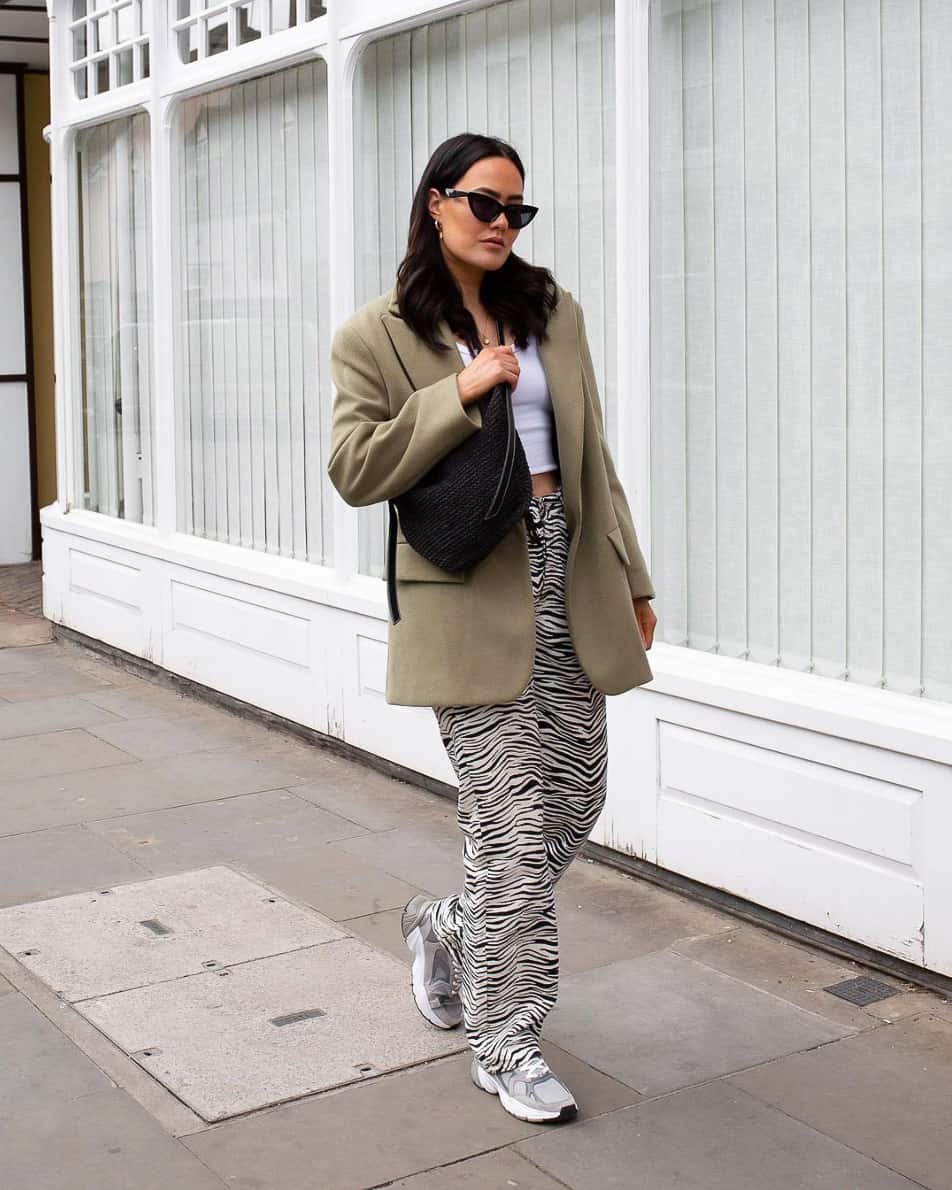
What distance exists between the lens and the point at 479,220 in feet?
11.0

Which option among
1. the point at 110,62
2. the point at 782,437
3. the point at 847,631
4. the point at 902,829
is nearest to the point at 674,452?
the point at 782,437

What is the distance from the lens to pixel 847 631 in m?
4.51

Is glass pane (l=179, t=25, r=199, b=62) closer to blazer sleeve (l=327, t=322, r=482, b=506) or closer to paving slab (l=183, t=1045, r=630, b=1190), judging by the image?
blazer sleeve (l=327, t=322, r=482, b=506)

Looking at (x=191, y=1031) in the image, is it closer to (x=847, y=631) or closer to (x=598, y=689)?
(x=598, y=689)

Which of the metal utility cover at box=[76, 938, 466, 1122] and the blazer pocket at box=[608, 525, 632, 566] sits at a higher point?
the blazer pocket at box=[608, 525, 632, 566]

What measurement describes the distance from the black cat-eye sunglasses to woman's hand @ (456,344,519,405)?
273mm

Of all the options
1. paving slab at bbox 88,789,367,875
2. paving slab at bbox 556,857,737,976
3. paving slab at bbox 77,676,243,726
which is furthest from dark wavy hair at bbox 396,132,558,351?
paving slab at bbox 77,676,243,726

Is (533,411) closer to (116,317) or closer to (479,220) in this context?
(479,220)

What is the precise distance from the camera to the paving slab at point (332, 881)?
4844 mm

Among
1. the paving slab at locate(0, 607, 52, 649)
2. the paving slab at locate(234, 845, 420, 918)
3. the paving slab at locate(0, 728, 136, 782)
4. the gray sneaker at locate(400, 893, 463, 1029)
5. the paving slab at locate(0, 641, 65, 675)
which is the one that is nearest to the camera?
the gray sneaker at locate(400, 893, 463, 1029)

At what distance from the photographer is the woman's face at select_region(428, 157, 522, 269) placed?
335 cm

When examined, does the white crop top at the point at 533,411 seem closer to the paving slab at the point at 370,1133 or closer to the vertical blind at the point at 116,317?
the paving slab at the point at 370,1133

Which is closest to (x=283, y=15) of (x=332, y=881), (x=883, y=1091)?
(x=332, y=881)

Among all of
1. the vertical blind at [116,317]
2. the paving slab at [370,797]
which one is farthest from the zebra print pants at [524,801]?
the vertical blind at [116,317]
